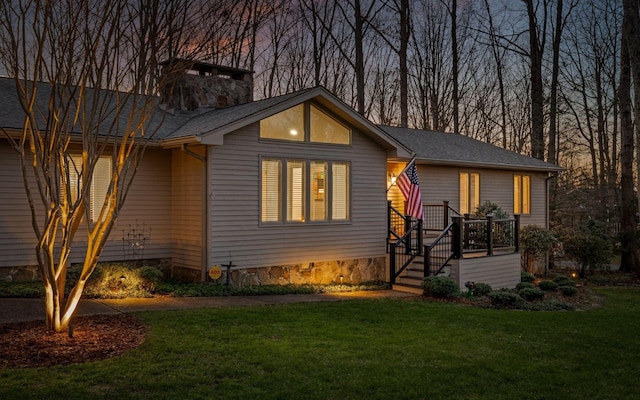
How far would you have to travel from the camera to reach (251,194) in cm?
1266

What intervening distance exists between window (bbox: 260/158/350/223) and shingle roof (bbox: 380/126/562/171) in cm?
327

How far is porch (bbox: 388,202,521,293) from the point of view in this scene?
43.7 feet

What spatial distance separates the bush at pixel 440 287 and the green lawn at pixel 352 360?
86.1 inches

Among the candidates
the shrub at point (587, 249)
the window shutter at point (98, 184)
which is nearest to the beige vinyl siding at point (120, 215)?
the window shutter at point (98, 184)

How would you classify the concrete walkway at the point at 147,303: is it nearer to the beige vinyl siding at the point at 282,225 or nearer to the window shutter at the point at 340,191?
the beige vinyl siding at the point at 282,225

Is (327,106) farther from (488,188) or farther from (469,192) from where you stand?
(488,188)

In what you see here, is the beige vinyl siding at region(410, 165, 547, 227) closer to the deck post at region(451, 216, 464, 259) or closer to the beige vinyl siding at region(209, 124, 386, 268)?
the beige vinyl siding at region(209, 124, 386, 268)

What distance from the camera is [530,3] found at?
75.5 feet

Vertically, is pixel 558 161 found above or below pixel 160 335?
above

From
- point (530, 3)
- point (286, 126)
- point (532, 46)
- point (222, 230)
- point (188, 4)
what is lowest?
point (222, 230)

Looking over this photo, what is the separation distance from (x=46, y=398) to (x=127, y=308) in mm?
4145

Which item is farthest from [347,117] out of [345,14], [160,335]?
[345,14]

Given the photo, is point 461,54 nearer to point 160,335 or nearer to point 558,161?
point 558,161

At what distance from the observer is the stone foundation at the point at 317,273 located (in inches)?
501
